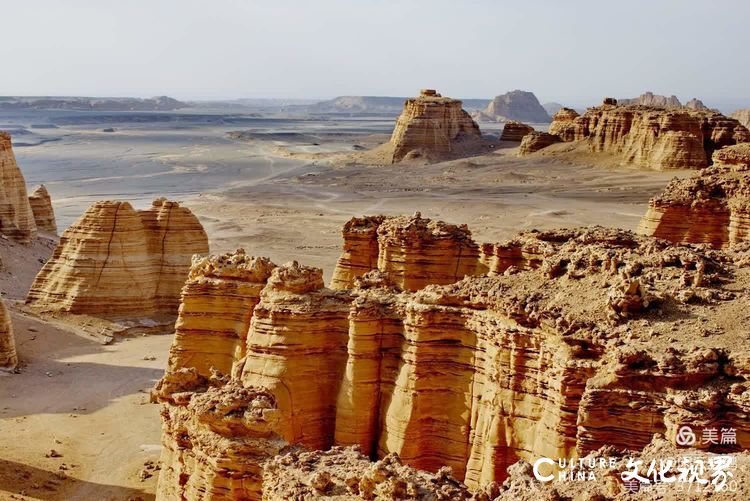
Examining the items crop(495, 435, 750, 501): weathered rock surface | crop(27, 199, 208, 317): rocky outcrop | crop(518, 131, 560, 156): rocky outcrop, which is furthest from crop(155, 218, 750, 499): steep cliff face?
crop(518, 131, 560, 156): rocky outcrop

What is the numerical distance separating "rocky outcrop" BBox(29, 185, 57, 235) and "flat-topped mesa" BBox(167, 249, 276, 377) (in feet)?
109

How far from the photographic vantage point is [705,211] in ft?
83.8

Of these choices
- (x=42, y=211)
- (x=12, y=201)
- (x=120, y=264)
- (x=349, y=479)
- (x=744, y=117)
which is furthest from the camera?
(x=744, y=117)

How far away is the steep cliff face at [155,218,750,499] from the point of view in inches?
432

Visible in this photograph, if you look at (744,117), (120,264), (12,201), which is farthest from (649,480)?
(744,117)

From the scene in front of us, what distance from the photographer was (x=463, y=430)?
14.3 meters

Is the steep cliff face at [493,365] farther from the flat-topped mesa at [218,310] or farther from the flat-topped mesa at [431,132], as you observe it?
the flat-topped mesa at [431,132]

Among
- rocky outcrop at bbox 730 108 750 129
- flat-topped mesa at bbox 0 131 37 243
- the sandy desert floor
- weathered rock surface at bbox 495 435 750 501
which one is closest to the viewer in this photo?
weathered rock surface at bbox 495 435 750 501

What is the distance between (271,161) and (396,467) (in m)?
121

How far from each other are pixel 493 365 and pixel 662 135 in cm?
6553

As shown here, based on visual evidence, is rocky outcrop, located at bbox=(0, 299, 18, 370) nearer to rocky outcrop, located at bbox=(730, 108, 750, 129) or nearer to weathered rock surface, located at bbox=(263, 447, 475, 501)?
weathered rock surface, located at bbox=(263, 447, 475, 501)

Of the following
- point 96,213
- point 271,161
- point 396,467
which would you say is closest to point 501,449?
point 396,467

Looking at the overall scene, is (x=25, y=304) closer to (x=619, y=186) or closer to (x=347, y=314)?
(x=347, y=314)

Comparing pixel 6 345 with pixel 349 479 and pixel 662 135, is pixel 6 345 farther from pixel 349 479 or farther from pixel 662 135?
pixel 662 135
